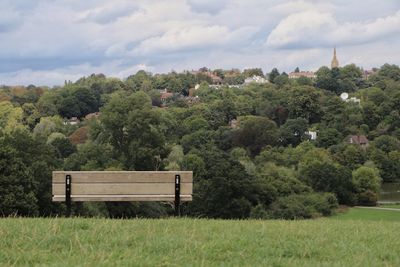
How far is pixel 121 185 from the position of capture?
974 cm

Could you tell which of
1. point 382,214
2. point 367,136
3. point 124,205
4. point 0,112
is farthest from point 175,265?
point 367,136

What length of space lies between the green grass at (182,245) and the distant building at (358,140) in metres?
91.1

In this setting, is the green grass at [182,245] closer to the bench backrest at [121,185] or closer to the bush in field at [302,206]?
the bench backrest at [121,185]

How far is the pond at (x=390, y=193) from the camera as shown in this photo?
6885 cm

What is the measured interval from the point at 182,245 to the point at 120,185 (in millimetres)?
4037

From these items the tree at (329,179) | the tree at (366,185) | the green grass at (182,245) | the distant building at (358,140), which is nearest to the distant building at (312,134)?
the distant building at (358,140)

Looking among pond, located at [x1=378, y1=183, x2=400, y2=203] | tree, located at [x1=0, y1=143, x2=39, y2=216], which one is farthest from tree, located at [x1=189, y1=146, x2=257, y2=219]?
pond, located at [x1=378, y1=183, x2=400, y2=203]

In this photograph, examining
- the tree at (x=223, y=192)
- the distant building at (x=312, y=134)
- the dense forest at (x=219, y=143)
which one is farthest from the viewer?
the distant building at (x=312, y=134)

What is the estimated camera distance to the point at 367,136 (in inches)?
4200

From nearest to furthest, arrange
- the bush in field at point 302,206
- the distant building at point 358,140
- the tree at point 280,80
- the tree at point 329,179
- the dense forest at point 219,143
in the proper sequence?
the dense forest at point 219,143 < the bush in field at point 302,206 < the tree at point 329,179 < the distant building at point 358,140 < the tree at point 280,80

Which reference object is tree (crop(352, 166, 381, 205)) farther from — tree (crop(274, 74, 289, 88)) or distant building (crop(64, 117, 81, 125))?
tree (crop(274, 74, 289, 88))

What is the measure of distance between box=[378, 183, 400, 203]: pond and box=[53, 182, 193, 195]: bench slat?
197 feet

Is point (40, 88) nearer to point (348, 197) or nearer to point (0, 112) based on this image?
point (0, 112)

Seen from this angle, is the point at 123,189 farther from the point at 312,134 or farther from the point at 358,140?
the point at 312,134
